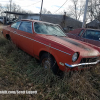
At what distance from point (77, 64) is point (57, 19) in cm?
2343

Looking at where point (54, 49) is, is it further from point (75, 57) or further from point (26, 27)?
point (26, 27)

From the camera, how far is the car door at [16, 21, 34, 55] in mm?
3687

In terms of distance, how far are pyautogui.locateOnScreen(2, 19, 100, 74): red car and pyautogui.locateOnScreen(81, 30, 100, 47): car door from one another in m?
2.17

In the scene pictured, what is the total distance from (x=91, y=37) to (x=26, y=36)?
3480mm

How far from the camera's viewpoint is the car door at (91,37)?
5186 millimetres

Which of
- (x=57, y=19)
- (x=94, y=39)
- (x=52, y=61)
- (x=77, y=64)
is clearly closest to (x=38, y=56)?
(x=52, y=61)

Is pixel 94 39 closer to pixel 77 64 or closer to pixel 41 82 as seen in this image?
pixel 77 64

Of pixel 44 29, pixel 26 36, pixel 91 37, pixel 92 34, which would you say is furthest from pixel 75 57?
pixel 92 34

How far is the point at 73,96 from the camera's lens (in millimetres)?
2391

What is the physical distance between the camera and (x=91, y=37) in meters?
5.49

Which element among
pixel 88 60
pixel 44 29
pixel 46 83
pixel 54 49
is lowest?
pixel 46 83

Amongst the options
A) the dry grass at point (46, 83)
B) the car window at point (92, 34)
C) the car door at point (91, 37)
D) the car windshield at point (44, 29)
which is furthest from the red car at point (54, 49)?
the car window at point (92, 34)

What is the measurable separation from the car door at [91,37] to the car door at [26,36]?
3109 mm

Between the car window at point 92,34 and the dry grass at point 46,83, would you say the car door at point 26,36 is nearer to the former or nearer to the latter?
the dry grass at point 46,83
